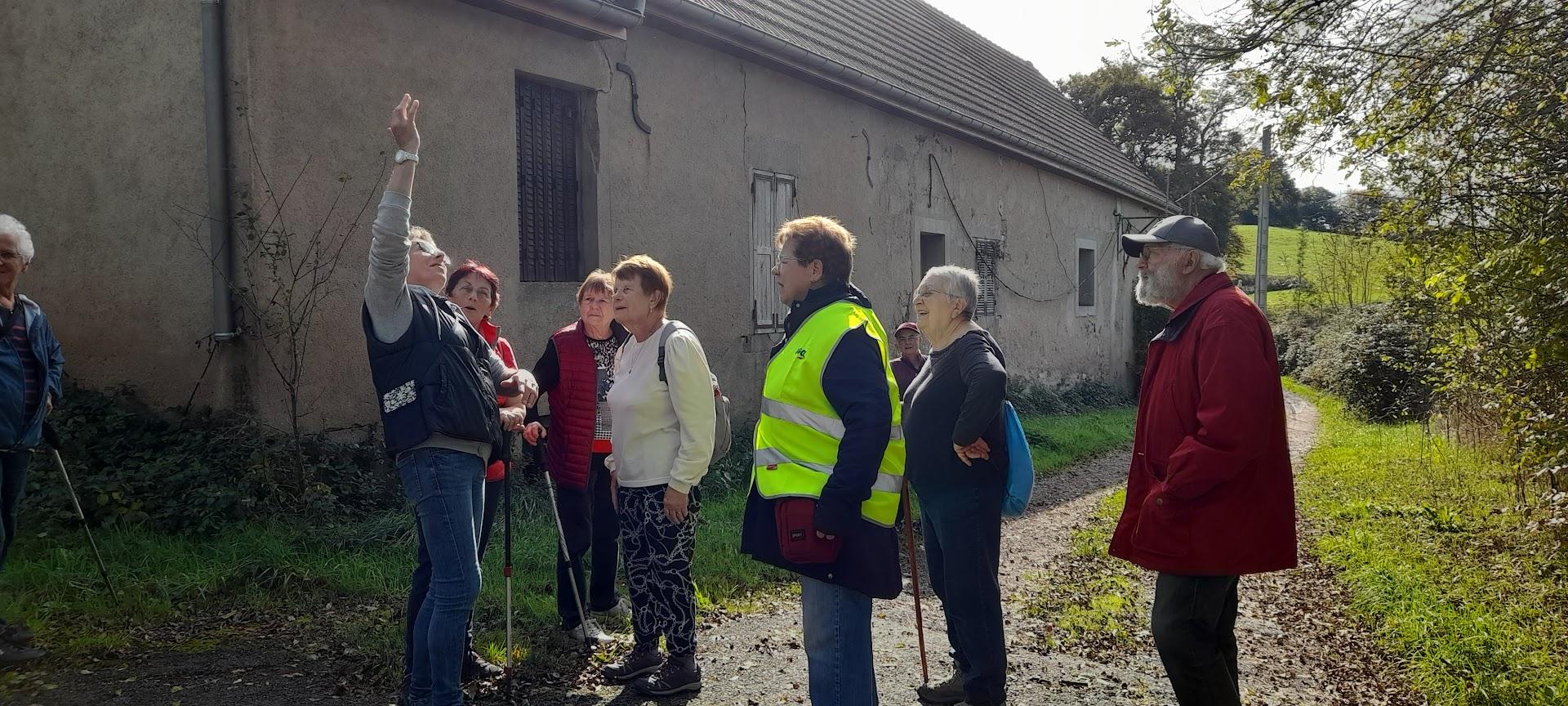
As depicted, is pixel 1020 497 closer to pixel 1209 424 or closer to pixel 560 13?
pixel 1209 424

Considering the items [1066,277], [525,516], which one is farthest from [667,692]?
[1066,277]

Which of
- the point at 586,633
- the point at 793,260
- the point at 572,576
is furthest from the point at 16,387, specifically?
the point at 793,260

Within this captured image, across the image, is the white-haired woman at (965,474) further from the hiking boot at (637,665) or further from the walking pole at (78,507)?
the walking pole at (78,507)

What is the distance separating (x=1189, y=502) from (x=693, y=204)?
23.4 ft

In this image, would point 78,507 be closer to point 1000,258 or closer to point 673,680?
point 673,680

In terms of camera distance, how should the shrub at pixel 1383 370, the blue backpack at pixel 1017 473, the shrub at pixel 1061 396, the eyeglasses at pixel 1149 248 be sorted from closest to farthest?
the eyeglasses at pixel 1149 248 → the blue backpack at pixel 1017 473 → the shrub at pixel 1383 370 → the shrub at pixel 1061 396

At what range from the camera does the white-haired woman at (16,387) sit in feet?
14.0

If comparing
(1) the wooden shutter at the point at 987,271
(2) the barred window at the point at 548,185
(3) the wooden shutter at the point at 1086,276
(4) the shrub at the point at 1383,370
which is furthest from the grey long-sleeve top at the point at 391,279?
(3) the wooden shutter at the point at 1086,276

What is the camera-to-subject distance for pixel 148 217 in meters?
6.52

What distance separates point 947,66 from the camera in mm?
17266

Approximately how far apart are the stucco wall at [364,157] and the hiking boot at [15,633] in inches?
85.8

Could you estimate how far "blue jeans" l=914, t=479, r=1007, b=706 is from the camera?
4.12 m

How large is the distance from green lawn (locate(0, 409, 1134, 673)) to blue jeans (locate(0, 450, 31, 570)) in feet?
1.70

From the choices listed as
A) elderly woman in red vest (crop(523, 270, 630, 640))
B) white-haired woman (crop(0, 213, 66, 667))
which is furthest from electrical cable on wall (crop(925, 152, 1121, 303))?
white-haired woman (crop(0, 213, 66, 667))
